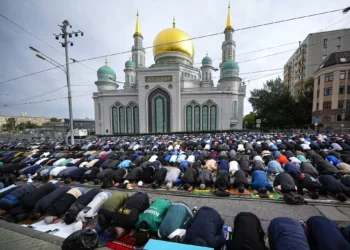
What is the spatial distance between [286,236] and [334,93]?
32.7 meters

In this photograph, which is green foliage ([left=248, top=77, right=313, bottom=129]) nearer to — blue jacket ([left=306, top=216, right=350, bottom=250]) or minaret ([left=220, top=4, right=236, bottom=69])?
minaret ([left=220, top=4, right=236, bottom=69])

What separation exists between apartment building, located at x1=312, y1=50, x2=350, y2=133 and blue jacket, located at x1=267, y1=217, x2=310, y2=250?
94.8 ft

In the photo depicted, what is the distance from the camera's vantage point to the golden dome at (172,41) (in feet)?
98.3

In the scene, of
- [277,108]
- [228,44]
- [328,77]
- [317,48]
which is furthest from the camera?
[317,48]

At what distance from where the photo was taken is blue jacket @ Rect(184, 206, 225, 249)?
2.48 m

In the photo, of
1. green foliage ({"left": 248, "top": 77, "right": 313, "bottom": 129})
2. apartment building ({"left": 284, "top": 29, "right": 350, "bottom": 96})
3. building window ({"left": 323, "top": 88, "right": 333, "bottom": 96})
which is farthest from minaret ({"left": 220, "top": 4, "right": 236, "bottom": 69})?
building window ({"left": 323, "top": 88, "right": 333, "bottom": 96})

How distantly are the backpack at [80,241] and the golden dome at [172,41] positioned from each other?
32.1 meters

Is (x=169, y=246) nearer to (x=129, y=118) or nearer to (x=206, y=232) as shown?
(x=206, y=232)

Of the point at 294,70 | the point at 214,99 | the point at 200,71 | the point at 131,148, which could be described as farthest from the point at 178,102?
the point at 294,70

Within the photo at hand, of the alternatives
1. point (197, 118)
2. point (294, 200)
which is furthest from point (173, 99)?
point (294, 200)

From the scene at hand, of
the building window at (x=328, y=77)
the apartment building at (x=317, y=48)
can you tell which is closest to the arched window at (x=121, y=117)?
the building window at (x=328, y=77)

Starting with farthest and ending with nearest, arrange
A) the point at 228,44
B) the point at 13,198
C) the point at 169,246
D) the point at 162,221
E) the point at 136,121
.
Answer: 1. the point at 228,44
2. the point at 136,121
3. the point at 13,198
4. the point at 162,221
5. the point at 169,246

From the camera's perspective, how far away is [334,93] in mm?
23844

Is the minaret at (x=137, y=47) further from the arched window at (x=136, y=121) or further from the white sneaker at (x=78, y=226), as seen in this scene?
the white sneaker at (x=78, y=226)
